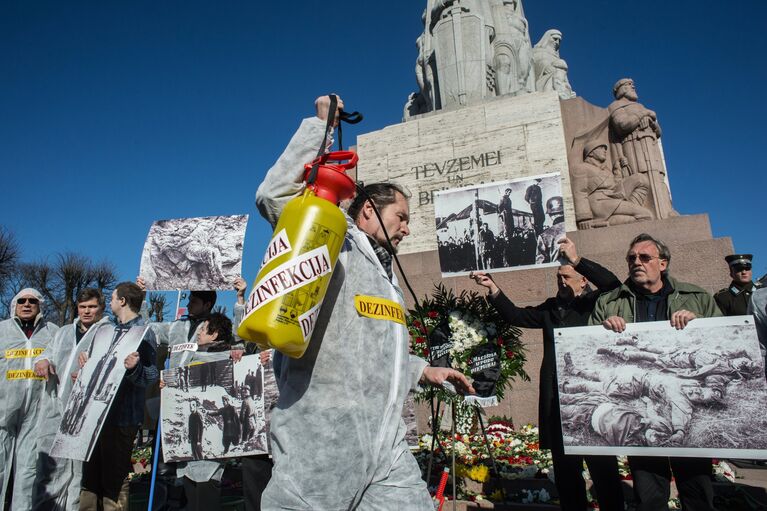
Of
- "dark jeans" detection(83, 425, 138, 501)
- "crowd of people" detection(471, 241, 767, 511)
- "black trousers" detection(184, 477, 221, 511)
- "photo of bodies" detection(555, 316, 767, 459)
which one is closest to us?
"photo of bodies" detection(555, 316, 767, 459)

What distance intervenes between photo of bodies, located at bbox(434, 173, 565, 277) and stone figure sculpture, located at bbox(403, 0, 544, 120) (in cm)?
533

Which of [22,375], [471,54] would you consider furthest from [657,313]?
[471,54]

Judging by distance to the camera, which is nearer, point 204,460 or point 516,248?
point 204,460

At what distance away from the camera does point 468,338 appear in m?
4.95

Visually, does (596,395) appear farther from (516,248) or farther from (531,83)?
(531,83)

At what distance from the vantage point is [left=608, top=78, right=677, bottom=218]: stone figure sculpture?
880cm

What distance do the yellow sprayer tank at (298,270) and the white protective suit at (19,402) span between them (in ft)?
15.6

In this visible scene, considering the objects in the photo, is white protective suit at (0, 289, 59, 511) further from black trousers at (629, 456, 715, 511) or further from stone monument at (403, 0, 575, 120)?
stone monument at (403, 0, 575, 120)

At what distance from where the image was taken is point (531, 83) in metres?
12.8

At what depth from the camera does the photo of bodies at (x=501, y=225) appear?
5331mm

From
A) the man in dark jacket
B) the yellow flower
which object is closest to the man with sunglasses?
the man in dark jacket

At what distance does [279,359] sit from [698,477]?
284 centimetres

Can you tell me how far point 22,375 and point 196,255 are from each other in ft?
6.82

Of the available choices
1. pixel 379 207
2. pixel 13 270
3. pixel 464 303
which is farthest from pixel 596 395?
pixel 13 270
